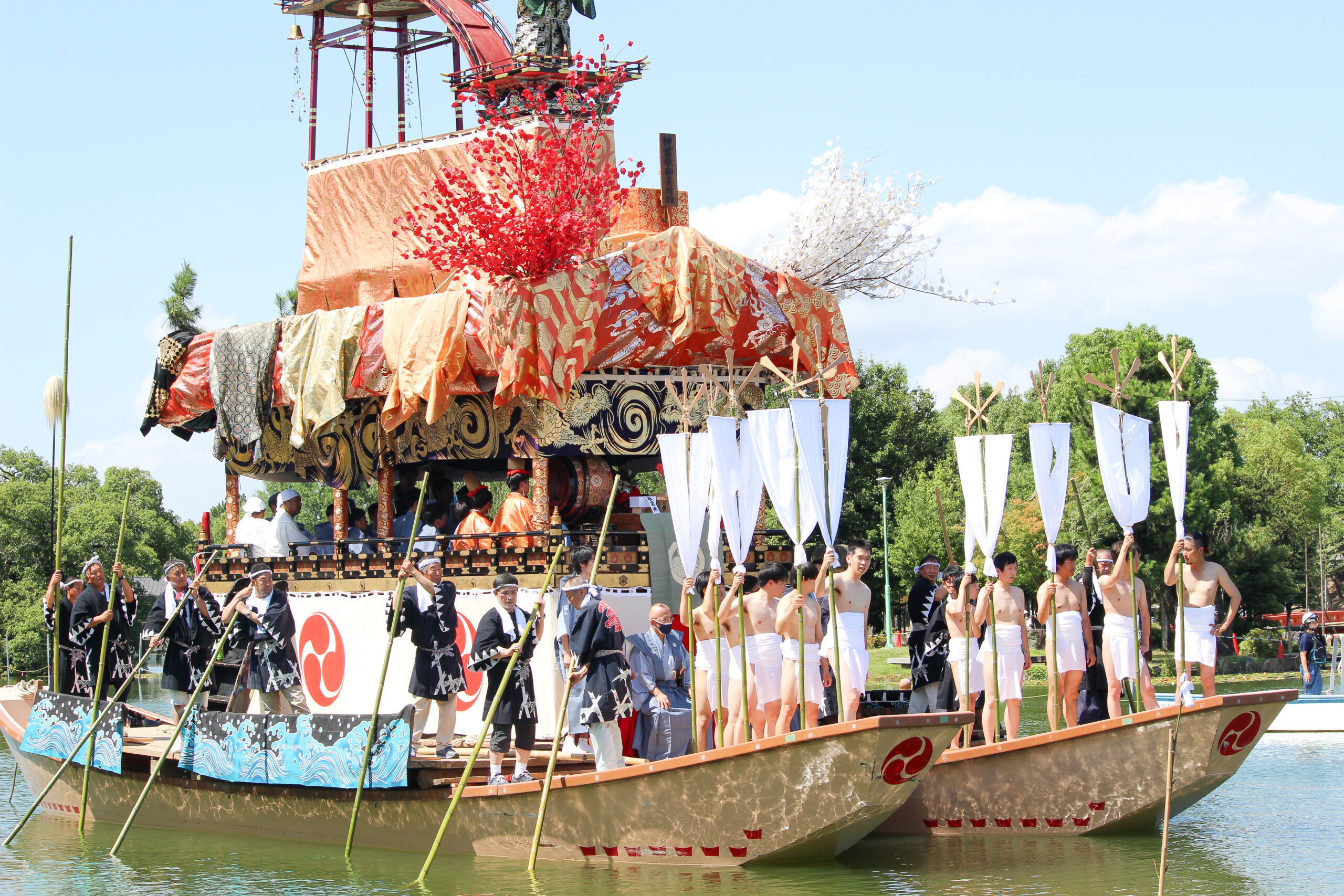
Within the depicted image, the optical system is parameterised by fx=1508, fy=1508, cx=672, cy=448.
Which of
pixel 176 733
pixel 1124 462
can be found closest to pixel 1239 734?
pixel 1124 462

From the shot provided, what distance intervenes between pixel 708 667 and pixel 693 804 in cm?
173

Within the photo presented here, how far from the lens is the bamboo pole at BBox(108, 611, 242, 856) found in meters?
13.0

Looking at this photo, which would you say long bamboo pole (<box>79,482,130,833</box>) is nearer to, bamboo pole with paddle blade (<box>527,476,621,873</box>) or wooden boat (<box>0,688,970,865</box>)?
wooden boat (<box>0,688,970,865</box>)

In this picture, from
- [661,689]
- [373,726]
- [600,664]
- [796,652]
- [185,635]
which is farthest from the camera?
[185,635]

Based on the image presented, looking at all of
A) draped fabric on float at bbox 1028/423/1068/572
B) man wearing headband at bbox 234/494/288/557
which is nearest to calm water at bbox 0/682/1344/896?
draped fabric on float at bbox 1028/423/1068/572

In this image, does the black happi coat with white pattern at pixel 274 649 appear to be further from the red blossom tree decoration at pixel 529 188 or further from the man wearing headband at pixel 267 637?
the red blossom tree decoration at pixel 529 188

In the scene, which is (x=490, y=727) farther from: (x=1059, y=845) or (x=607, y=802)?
(x=1059, y=845)

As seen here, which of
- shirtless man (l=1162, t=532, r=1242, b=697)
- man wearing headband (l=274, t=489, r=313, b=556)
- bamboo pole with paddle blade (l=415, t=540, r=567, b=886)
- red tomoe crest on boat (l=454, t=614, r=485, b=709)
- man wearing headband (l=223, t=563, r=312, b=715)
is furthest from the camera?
man wearing headband (l=274, t=489, r=313, b=556)

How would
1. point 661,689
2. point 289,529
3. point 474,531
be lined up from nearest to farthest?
point 661,689, point 474,531, point 289,529

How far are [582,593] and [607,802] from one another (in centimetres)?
159

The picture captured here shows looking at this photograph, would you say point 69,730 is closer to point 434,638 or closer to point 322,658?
point 322,658

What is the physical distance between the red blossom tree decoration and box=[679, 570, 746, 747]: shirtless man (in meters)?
3.83

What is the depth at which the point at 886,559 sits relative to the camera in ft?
128

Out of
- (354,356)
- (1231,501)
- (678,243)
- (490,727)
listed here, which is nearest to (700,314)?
(678,243)
